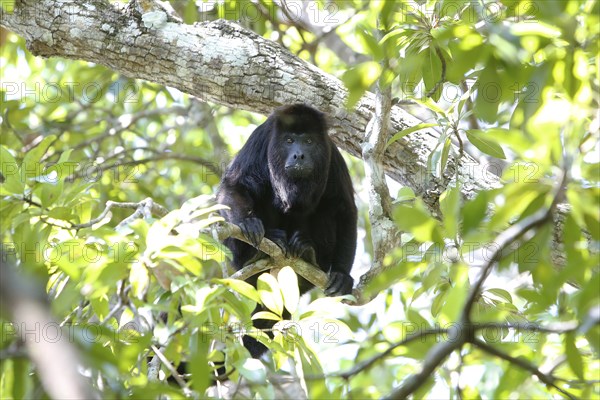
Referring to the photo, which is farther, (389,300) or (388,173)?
(389,300)

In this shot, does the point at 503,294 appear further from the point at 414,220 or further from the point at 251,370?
the point at 414,220

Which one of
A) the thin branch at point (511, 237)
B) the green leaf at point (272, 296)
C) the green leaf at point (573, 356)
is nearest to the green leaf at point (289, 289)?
the green leaf at point (272, 296)

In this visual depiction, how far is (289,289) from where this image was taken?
2.90m

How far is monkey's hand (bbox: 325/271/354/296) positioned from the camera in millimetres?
4328

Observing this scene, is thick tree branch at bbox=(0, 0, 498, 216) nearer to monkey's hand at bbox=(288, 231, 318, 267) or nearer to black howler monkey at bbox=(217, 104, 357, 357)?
black howler monkey at bbox=(217, 104, 357, 357)

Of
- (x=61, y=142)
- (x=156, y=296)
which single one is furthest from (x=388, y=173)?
(x=61, y=142)

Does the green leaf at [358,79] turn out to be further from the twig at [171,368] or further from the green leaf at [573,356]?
the twig at [171,368]

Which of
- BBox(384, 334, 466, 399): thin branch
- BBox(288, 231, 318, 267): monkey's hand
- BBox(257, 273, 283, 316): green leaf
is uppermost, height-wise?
BBox(384, 334, 466, 399): thin branch

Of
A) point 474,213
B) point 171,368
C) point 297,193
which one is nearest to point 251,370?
point 171,368

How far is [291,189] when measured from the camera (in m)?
4.86

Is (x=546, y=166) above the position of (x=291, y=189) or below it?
above

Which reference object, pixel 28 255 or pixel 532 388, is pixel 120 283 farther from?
pixel 532 388

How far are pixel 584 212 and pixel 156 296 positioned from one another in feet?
5.27

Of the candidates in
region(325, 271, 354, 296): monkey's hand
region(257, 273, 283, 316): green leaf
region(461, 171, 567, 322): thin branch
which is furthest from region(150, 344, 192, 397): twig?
region(325, 271, 354, 296): monkey's hand
